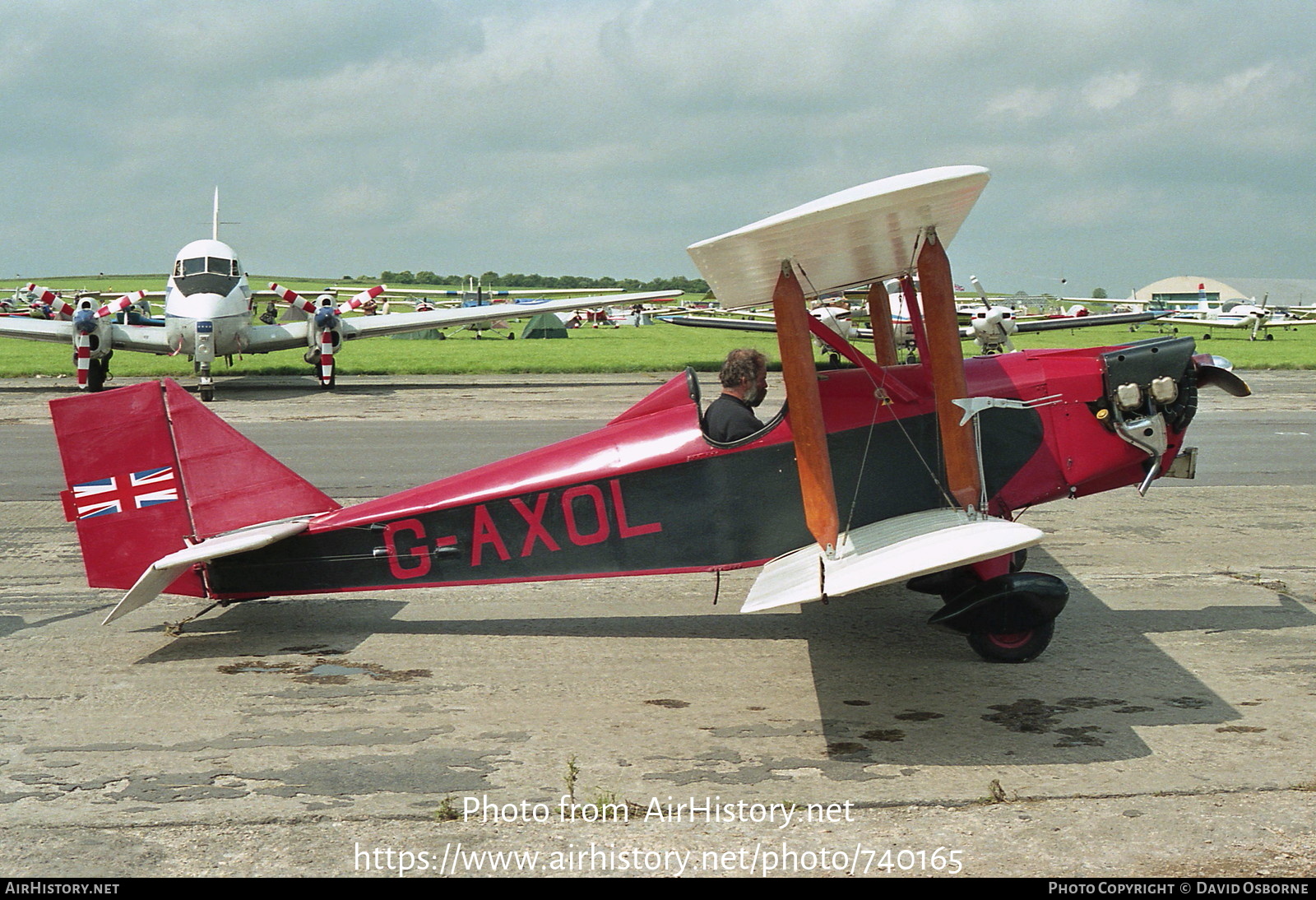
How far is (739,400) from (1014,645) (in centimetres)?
217

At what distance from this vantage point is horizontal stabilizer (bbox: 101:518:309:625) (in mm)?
6180

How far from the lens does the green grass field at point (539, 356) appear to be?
1289 inches

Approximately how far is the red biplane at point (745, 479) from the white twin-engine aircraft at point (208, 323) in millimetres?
17345

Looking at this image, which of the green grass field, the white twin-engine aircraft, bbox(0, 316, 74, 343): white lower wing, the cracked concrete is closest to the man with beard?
the cracked concrete

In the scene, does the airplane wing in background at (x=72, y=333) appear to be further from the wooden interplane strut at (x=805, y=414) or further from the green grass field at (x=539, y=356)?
the wooden interplane strut at (x=805, y=414)

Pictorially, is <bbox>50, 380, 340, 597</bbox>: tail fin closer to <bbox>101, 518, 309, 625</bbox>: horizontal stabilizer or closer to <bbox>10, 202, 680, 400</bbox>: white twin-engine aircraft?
<bbox>101, 518, 309, 625</bbox>: horizontal stabilizer

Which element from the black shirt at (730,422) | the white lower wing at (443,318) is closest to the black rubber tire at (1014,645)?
the black shirt at (730,422)

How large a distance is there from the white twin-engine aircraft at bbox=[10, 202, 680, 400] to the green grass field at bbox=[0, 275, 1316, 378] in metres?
2.64

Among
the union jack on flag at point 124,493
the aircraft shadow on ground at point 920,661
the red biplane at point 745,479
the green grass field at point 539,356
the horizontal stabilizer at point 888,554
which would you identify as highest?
the green grass field at point 539,356

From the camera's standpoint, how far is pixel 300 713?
5.54 meters

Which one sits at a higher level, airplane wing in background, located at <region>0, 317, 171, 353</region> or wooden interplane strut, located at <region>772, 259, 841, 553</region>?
airplane wing in background, located at <region>0, 317, 171, 353</region>

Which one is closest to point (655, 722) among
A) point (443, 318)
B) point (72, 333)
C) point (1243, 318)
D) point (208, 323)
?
point (208, 323)
